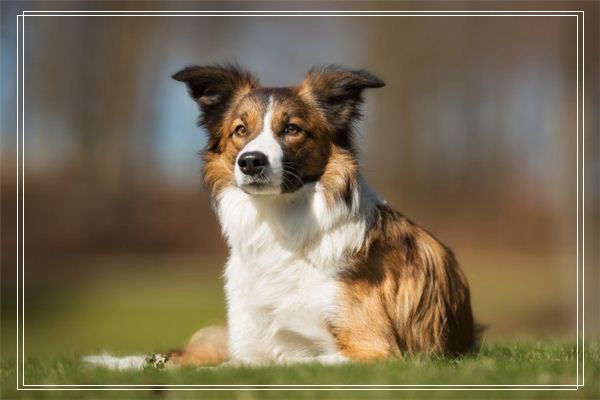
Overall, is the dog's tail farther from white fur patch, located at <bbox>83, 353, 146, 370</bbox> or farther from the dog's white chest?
the dog's white chest

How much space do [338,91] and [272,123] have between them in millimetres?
794

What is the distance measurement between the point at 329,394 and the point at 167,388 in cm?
115

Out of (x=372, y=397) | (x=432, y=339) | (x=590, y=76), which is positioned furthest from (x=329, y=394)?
(x=590, y=76)

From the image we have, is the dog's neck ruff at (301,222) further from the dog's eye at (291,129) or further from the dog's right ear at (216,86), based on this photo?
the dog's right ear at (216,86)

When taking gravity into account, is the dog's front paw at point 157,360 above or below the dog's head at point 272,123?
below

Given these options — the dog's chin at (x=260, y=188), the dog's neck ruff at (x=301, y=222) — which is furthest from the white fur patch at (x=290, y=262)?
the dog's chin at (x=260, y=188)

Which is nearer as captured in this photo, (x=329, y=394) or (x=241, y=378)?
(x=329, y=394)

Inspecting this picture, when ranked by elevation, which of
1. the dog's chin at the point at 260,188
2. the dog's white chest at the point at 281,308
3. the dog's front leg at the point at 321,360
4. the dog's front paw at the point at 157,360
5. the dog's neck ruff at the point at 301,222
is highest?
the dog's chin at the point at 260,188

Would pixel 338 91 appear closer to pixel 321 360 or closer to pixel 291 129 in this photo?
pixel 291 129

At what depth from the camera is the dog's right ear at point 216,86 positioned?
675 cm

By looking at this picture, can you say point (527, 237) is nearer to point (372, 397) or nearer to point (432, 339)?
point (432, 339)

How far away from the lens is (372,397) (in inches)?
193

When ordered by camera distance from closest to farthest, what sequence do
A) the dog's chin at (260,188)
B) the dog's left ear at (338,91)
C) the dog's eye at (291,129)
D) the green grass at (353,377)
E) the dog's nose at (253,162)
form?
the green grass at (353,377) → the dog's nose at (253,162) → the dog's chin at (260,188) → the dog's eye at (291,129) → the dog's left ear at (338,91)

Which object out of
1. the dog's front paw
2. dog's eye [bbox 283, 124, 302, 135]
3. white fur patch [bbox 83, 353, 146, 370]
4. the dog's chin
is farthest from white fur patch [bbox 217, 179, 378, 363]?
white fur patch [bbox 83, 353, 146, 370]
